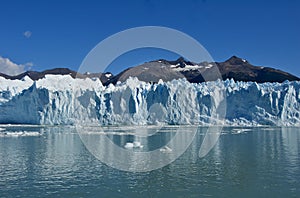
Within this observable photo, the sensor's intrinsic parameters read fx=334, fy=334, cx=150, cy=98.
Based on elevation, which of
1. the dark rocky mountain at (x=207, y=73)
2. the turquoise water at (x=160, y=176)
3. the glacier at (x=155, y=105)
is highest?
the dark rocky mountain at (x=207, y=73)

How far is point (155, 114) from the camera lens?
5272cm

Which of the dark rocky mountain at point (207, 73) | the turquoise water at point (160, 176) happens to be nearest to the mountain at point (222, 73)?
the dark rocky mountain at point (207, 73)

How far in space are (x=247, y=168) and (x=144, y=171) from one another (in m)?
5.31

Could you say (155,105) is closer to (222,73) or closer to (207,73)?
(207,73)

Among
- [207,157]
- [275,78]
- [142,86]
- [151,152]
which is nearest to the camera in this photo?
[207,157]

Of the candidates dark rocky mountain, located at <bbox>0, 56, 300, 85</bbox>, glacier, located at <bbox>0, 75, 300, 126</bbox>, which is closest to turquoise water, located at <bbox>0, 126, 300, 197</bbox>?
glacier, located at <bbox>0, 75, 300, 126</bbox>

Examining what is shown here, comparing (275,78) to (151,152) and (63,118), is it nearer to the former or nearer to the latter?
(63,118)

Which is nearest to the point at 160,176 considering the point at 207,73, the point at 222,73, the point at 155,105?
the point at 155,105

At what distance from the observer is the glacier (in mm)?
49219

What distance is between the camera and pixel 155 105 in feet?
171

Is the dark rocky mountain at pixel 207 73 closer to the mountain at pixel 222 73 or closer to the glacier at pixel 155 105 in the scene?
the mountain at pixel 222 73

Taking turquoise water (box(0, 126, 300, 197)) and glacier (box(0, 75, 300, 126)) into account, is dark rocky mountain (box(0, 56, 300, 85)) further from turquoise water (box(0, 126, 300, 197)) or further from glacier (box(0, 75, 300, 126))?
turquoise water (box(0, 126, 300, 197))

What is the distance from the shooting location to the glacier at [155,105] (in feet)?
161

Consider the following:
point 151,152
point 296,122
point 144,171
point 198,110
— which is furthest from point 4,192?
point 296,122
